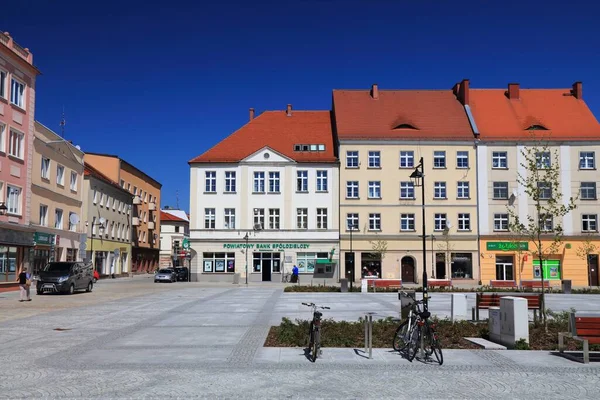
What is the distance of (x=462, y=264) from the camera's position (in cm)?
5119

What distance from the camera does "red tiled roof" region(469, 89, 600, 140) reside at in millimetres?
51781

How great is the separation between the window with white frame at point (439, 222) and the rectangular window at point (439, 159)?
4.26m

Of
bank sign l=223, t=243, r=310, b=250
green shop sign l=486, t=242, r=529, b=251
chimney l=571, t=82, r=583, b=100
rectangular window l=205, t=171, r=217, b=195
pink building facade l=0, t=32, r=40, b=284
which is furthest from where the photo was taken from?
chimney l=571, t=82, r=583, b=100

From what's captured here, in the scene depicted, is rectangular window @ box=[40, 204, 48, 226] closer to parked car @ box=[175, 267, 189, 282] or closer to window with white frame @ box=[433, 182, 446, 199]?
parked car @ box=[175, 267, 189, 282]

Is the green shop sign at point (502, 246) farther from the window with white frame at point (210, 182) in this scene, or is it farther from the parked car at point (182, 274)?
the parked car at point (182, 274)

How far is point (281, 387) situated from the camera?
8.84m

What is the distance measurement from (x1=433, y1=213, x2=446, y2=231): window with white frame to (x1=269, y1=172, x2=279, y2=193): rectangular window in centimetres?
1387

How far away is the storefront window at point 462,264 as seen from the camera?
168 feet

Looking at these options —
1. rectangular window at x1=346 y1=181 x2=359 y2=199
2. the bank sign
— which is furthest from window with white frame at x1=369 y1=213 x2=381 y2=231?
the bank sign

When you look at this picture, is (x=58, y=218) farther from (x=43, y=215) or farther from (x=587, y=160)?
(x=587, y=160)

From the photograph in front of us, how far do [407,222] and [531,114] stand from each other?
1531 cm

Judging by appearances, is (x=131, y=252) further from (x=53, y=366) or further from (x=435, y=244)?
(x=53, y=366)

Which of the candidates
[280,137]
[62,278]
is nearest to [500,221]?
[280,137]

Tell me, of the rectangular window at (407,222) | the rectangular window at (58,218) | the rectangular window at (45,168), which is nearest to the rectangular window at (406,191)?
the rectangular window at (407,222)
